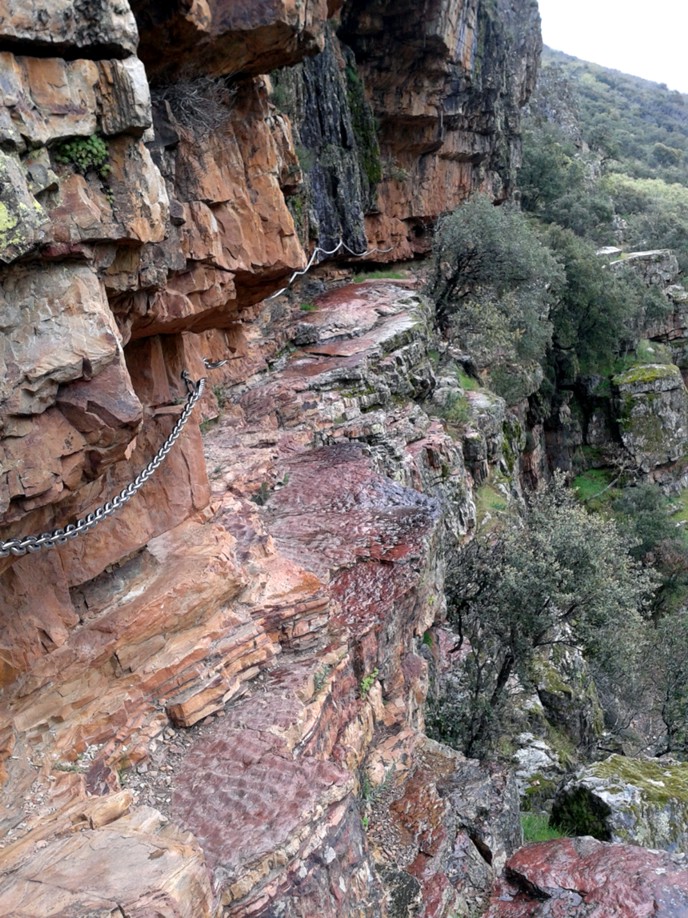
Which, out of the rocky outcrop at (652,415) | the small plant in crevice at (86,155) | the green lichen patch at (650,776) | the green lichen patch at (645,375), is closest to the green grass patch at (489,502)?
the green lichen patch at (650,776)

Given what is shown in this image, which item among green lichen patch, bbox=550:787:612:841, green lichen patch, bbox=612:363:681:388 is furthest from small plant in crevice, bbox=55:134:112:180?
green lichen patch, bbox=612:363:681:388

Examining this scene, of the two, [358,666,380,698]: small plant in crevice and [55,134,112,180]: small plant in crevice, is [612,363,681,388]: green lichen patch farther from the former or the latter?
[55,134,112,180]: small plant in crevice

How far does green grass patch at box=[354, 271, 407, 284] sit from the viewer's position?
2725cm

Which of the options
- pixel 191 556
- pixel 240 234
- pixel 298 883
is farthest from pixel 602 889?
pixel 240 234

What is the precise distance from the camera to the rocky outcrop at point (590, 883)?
308 inches

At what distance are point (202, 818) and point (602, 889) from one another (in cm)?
515

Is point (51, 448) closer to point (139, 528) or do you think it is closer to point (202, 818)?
point (139, 528)

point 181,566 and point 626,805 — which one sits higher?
point 181,566

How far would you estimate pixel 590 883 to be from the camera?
8266 mm

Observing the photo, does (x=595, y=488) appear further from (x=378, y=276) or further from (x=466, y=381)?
(x=378, y=276)

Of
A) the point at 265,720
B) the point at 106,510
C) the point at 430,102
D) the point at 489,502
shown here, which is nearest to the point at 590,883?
the point at 265,720

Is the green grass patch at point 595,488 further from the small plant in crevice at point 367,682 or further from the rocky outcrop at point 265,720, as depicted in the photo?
the small plant in crevice at point 367,682

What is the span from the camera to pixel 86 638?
6.95 metres

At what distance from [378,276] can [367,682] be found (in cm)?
2188
